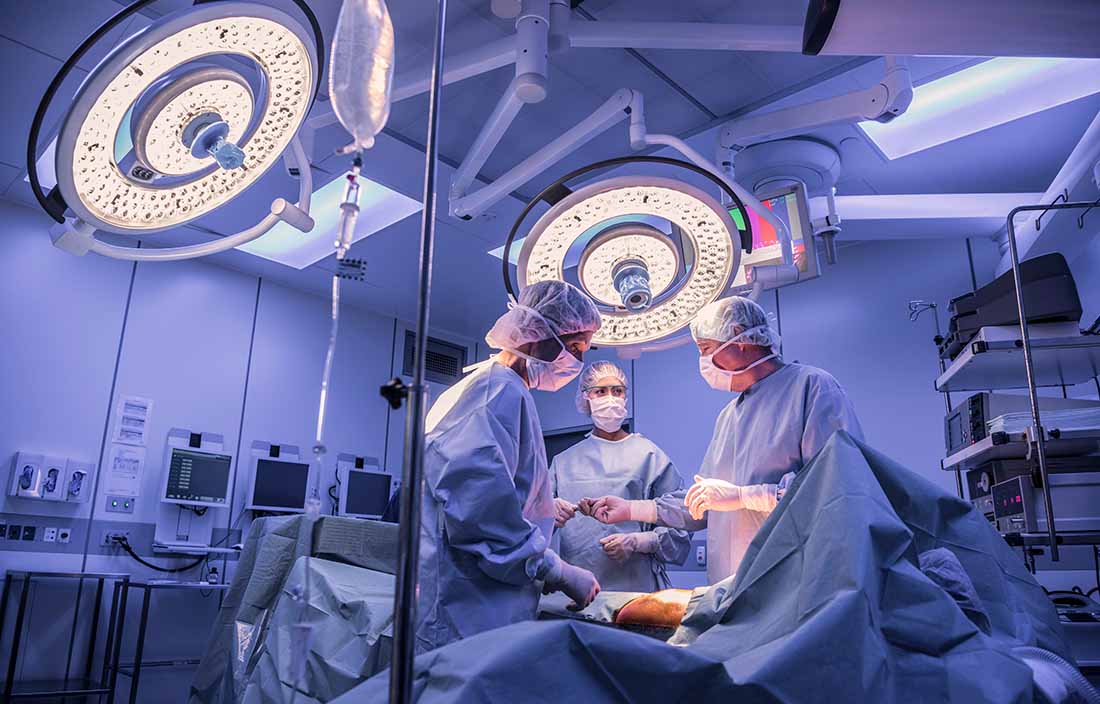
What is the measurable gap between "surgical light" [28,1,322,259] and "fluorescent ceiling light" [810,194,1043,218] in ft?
9.69

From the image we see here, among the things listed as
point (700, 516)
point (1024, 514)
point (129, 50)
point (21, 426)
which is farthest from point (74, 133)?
point (21, 426)

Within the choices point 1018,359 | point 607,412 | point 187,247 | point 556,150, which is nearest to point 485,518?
point 187,247

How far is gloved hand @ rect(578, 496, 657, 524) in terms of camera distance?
2479 millimetres

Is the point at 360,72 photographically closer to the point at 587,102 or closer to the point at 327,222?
the point at 587,102

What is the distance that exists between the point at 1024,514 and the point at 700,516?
3.30 ft

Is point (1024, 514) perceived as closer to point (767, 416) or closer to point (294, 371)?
point (767, 416)

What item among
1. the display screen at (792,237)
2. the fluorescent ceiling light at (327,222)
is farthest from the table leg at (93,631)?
the display screen at (792,237)

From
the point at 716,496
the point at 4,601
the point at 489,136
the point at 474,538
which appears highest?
the point at 489,136

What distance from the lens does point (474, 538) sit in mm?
1723

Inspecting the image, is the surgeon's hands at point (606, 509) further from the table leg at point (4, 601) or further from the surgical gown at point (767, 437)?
the table leg at point (4, 601)

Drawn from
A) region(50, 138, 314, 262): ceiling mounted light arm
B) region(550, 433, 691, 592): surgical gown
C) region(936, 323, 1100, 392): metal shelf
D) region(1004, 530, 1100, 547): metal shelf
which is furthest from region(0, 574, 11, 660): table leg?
region(936, 323, 1100, 392): metal shelf

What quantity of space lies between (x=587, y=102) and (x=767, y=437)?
1700mm

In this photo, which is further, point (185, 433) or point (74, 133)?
point (185, 433)

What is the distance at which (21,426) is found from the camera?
4219mm
